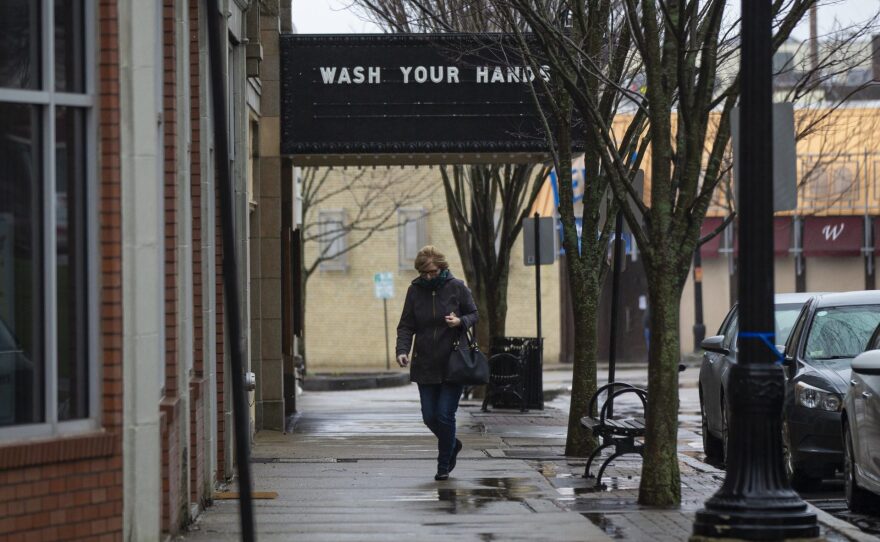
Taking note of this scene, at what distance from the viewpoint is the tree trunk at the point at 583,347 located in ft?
46.5

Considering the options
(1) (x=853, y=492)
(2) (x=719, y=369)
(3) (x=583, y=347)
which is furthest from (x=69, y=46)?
→ (2) (x=719, y=369)

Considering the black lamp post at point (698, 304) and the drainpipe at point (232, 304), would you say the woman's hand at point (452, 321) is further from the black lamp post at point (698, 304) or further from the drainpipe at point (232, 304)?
the black lamp post at point (698, 304)

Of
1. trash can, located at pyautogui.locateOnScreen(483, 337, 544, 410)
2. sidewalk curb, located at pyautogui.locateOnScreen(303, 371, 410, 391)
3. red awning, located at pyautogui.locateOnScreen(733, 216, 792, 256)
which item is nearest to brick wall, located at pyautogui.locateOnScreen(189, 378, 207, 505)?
trash can, located at pyautogui.locateOnScreen(483, 337, 544, 410)

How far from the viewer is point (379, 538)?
8.67m

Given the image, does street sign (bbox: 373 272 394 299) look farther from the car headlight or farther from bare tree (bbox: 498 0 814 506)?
bare tree (bbox: 498 0 814 506)

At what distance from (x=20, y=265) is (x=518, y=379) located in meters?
14.4

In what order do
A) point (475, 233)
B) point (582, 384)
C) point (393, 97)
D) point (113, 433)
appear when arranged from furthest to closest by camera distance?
point (475, 233) → point (393, 97) → point (582, 384) → point (113, 433)

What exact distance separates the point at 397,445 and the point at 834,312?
15.9ft

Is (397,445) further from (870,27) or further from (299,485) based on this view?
(870,27)

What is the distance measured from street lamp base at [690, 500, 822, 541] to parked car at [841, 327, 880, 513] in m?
1.99

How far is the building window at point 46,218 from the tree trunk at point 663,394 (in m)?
4.19

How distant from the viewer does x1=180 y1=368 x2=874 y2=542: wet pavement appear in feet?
29.7

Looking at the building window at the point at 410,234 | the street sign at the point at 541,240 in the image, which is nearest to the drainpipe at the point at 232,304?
the street sign at the point at 541,240

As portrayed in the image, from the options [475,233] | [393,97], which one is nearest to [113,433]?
[393,97]
